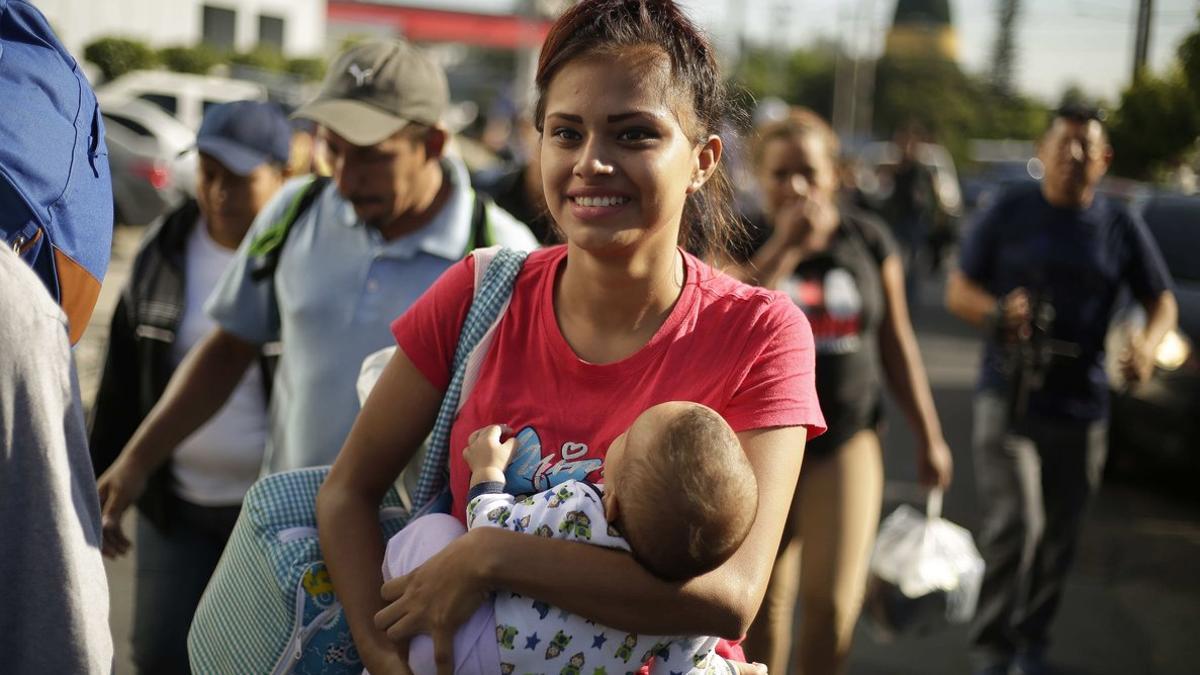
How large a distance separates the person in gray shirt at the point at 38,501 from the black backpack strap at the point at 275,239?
1673 mm

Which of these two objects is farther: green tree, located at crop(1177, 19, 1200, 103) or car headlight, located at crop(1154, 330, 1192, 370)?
car headlight, located at crop(1154, 330, 1192, 370)

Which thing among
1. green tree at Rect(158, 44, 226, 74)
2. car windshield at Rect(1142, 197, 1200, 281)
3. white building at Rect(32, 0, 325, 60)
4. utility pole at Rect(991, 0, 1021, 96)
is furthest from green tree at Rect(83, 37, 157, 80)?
utility pole at Rect(991, 0, 1021, 96)

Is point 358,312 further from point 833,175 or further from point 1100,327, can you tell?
point 1100,327

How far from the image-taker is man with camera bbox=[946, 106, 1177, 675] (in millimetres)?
5258

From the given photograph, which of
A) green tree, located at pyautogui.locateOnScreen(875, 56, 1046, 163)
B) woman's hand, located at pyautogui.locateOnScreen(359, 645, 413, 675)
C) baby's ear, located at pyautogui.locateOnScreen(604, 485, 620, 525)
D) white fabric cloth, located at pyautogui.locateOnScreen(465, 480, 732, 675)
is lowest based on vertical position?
green tree, located at pyautogui.locateOnScreen(875, 56, 1046, 163)

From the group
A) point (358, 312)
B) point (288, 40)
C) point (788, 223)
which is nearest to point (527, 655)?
point (358, 312)

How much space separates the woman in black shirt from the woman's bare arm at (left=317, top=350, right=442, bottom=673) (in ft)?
7.35

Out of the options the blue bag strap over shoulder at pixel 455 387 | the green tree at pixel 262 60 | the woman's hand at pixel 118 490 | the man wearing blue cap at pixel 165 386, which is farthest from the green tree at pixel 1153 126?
the green tree at pixel 262 60

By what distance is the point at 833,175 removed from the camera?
509 cm

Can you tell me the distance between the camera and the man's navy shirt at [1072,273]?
5.27 meters

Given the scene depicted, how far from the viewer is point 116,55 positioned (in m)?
29.2

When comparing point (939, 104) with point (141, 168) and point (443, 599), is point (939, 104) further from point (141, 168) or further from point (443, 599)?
point (443, 599)

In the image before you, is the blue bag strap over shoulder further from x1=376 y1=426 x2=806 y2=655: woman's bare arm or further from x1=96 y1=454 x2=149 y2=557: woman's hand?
x1=96 y1=454 x2=149 y2=557: woman's hand

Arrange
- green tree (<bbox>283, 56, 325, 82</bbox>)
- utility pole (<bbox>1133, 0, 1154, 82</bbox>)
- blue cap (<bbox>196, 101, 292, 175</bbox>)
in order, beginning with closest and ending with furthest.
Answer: blue cap (<bbox>196, 101, 292, 175</bbox>), utility pole (<bbox>1133, 0, 1154, 82</bbox>), green tree (<bbox>283, 56, 325, 82</bbox>)
